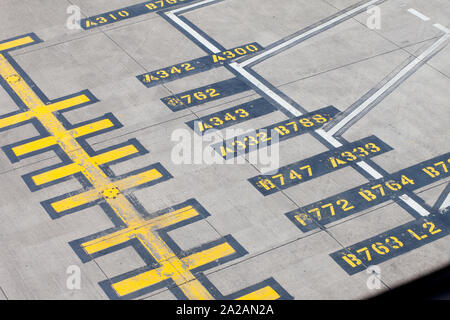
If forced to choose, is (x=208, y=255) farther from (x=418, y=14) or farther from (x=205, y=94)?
(x=418, y=14)

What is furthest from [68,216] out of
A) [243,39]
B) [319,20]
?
[319,20]

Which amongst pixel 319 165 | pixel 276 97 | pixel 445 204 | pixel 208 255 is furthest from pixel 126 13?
pixel 445 204

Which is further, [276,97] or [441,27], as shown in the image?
[441,27]

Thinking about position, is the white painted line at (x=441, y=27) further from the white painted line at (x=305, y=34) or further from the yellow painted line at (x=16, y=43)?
the yellow painted line at (x=16, y=43)
